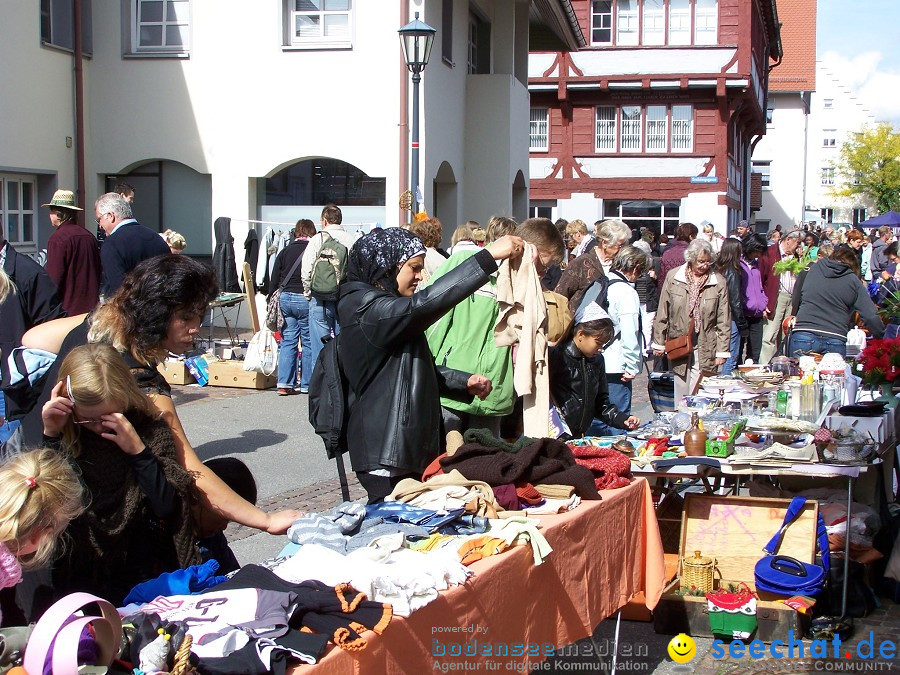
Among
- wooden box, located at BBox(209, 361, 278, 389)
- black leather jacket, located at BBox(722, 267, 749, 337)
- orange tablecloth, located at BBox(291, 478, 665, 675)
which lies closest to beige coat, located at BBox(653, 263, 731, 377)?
black leather jacket, located at BBox(722, 267, 749, 337)

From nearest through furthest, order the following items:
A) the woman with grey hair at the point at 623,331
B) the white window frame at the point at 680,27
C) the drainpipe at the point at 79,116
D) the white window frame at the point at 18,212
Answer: the woman with grey hair at the point at 623,331, the white window frame at the point at 18,212, the drainpipe at the point at 79,116, the white window frame at the point at 680,27

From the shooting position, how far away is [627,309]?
8109 mm

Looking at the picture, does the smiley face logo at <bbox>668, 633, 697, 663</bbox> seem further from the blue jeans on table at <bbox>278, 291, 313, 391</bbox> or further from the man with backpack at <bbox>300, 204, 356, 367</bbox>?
the blue jeans on table at <bbox>278, 291, 313, 391</bbox>

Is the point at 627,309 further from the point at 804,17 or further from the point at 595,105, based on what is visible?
the point at 804,17

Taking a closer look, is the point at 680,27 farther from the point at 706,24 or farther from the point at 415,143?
the point at 415,143

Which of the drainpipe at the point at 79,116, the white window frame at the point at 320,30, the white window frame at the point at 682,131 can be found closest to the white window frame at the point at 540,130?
the white window frame at the point at 682,131

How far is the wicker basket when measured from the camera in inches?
213

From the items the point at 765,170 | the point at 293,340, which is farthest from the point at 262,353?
the point at 765,170

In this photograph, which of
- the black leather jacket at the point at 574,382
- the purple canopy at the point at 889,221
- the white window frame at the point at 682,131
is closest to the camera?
the black leather jacket at the point at 574,382

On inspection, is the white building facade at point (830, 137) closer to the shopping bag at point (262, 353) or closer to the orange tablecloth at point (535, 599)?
the shopping bag at point (262, 353)

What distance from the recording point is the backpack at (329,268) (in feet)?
35.7

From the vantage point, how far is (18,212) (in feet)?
47.1

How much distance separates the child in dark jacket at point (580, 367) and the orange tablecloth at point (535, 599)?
1006 mm

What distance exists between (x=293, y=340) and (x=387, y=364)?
7638 millimetres
